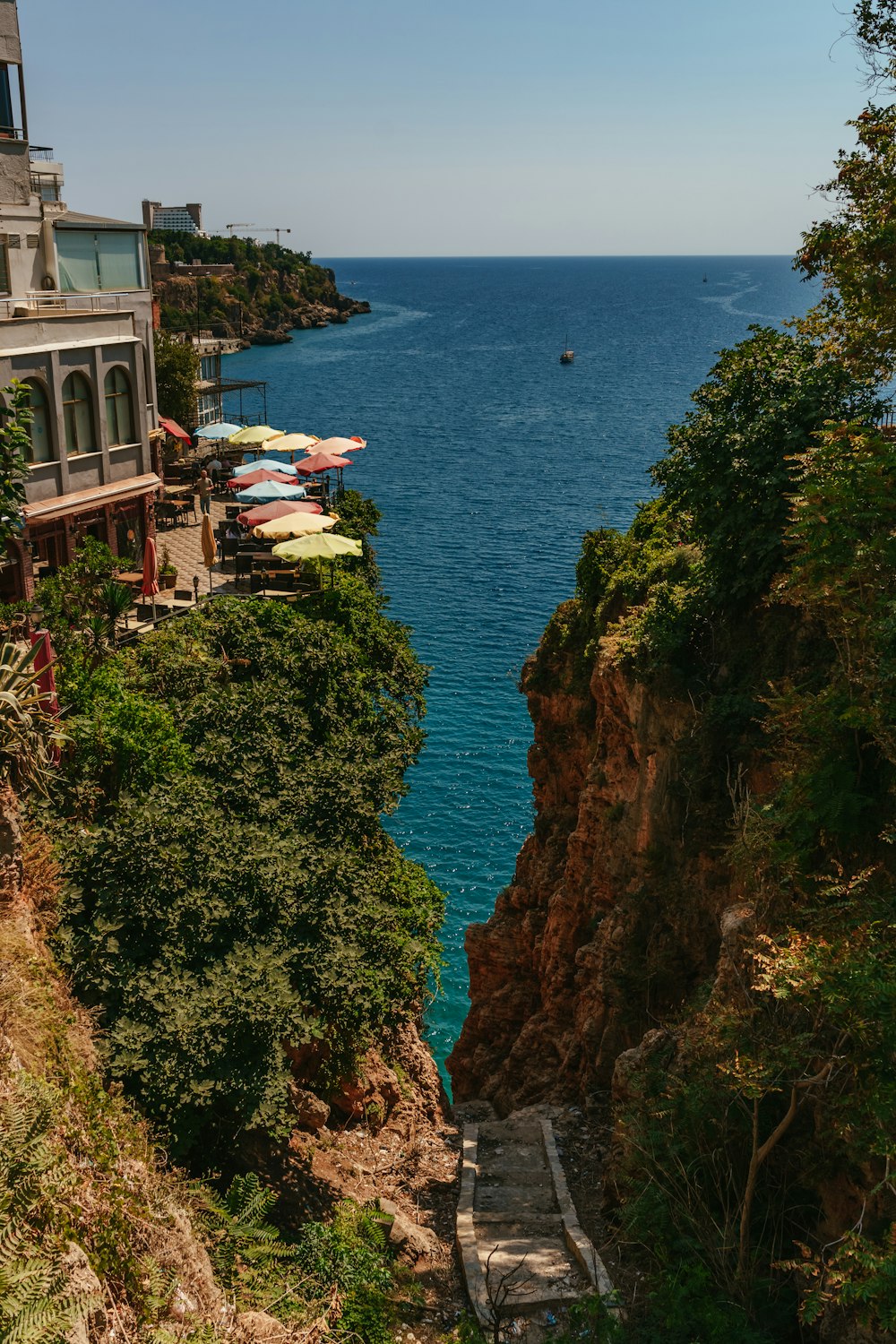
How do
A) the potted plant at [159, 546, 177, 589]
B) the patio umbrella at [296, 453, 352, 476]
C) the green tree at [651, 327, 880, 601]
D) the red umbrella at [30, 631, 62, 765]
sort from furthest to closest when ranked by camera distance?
the patio umbrella at [296, 453, 352, 476], the potted plant at [159, 546, 177, 589], the green tree at [651, 327, 880, 601], the red umbrella at [30, 631, 62, 765]

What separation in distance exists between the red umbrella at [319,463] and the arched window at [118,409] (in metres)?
10.7

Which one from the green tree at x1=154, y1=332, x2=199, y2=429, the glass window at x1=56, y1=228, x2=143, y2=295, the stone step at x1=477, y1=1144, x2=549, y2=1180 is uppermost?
the glass window at x1=56, y1=228, x2=143, y2=295

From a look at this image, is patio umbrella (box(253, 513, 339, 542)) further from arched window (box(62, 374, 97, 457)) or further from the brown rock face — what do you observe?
the brown rock face

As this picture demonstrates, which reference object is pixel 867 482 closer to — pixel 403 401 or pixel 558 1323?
pixel 558 1323

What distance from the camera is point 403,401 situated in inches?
4368

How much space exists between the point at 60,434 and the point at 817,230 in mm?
17184

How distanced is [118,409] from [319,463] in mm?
11753

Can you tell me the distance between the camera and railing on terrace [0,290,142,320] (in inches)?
1009

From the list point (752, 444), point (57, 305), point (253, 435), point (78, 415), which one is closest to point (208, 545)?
point (78, 415)

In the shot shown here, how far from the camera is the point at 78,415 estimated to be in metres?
26.5

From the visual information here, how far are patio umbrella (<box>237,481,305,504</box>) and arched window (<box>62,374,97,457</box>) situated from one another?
20.6ft

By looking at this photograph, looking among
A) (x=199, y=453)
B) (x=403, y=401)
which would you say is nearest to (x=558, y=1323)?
(x=199, y=453)

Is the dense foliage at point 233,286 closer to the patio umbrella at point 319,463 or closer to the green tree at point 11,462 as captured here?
the patio umbrella at point 319,463

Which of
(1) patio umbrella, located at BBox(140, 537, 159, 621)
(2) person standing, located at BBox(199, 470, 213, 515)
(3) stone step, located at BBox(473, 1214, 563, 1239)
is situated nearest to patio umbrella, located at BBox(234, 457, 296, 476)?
(2) person standing, located at BBox(199, 470, 213, 515)
